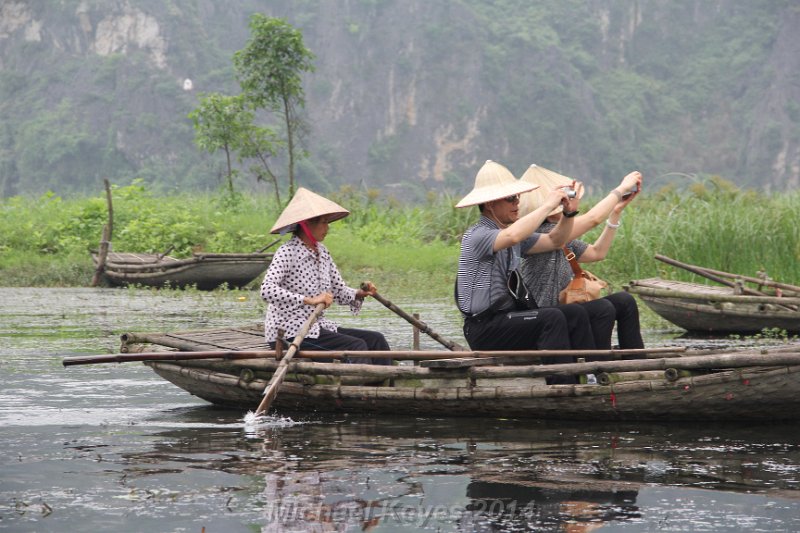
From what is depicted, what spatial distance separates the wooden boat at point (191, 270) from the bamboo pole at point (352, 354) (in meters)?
8.78

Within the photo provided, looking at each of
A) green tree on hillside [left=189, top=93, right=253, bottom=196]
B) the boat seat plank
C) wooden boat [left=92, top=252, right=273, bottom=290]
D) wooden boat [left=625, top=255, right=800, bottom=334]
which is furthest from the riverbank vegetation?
the boat seat plank

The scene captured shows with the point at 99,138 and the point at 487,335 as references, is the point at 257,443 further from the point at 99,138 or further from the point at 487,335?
the point at 99,138

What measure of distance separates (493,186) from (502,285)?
0.48 meters

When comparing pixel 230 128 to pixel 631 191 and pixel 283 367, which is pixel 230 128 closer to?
pixel 283 367

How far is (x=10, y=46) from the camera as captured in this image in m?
53.9

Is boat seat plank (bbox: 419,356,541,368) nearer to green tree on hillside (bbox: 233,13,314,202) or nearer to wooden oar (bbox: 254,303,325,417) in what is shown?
wooden oar (bbox: 254,303,325,417)

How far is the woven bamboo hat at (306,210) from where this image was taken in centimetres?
641

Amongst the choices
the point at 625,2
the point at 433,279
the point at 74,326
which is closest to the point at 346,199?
the point at 433,279

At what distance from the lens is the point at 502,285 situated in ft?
20.5

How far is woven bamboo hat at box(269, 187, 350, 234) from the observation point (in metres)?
6.41

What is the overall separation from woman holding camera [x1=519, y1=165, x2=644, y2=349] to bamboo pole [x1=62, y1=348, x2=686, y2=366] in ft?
0.68

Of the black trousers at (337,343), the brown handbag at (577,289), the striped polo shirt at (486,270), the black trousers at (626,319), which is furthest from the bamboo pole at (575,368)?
the brown handbag at (577,289)

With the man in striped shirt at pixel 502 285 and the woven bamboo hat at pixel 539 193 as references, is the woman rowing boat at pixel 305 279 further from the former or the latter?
the woven bamboo hat at pixel 539 193

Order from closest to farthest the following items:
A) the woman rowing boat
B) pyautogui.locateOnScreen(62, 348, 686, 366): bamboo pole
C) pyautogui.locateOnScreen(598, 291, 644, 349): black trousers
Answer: pyautogui.locateOnScreen(62, 348, 686, 366): bamboo pole → pyautogui.locateOnScreen(598, 291, 644, 349): black trousers → the woman rowing boat
